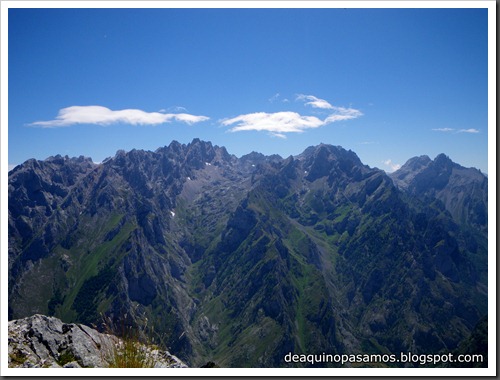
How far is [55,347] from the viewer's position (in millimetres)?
13547

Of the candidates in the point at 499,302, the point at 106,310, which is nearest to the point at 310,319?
the point at 106,310

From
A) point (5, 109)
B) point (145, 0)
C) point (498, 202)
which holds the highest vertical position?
point (145, 0)

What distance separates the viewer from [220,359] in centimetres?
17700

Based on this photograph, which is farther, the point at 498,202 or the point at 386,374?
the point at 498,202

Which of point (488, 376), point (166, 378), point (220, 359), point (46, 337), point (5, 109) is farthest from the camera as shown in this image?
point (220, 359)

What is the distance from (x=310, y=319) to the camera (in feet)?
641

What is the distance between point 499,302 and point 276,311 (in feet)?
648

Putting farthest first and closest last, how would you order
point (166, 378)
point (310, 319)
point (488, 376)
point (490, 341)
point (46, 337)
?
1. point (310, 319)
2. point (46, 337)
3. point (490, 341)
4. point (488, 376)
5. point (166, 378)

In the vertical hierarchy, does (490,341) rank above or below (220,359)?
above

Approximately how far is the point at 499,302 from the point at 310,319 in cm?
19708

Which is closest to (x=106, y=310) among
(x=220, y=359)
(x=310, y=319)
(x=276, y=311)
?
(x=220, y=359)

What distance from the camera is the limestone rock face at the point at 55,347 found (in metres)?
12.0

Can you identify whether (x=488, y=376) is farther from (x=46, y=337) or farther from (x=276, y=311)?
(x=276, y=311)

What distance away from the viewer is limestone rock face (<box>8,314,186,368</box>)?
39.3ft
